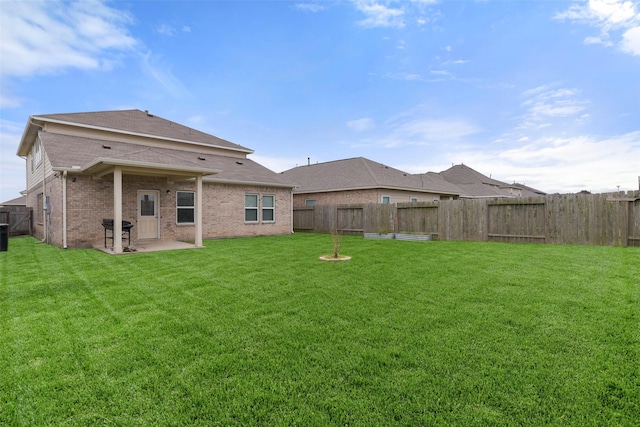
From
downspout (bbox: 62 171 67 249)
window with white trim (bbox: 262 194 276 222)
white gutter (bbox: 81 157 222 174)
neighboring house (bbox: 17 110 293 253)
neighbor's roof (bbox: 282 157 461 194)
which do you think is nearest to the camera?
white gutter (bbox: 81 157 222 174)

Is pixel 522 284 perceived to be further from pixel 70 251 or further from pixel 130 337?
pixel 70 251

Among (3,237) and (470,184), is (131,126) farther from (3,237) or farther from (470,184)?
(470,184)

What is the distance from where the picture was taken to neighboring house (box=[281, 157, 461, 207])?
761 inches

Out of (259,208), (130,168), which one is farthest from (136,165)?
(259,208)

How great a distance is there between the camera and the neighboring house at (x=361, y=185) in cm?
1933

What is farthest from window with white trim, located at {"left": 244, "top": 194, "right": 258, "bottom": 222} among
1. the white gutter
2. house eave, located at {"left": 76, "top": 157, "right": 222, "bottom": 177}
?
the white gutter

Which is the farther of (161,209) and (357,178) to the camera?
(357,178)

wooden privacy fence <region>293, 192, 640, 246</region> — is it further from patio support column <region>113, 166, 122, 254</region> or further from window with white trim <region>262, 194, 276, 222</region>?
patio support column <region>113, 166, 122, 254</region>

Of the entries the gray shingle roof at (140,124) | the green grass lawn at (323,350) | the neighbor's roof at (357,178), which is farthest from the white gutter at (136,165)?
the neighbor's roof at (357,178)

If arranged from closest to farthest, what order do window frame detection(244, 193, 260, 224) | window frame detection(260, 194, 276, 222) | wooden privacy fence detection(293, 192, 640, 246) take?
wooden privacy fence detection(293, 192, 640, 246) < window frame detection(244, 193, 260, 224) < window frame detection(260, 194, 276, 222)

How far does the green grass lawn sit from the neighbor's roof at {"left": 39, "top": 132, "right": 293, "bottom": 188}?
4776mm

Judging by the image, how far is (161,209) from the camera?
41.3ft

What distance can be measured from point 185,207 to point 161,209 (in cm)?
100

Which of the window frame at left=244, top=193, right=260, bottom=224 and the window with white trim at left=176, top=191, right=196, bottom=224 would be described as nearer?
the window with white trim at left=176, top=191, right=196, bottom=224
